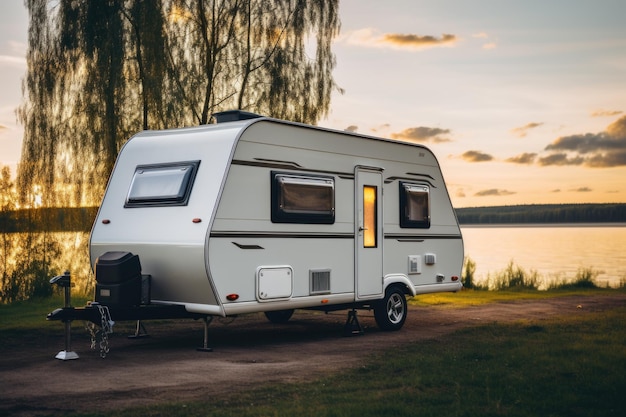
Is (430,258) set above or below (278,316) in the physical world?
above

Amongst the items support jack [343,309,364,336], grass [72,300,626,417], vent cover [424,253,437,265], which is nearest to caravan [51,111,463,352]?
support jack [343,309,364,336]

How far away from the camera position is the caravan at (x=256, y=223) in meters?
10.7

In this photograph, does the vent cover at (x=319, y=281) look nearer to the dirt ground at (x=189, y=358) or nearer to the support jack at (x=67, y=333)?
the dirt ground at (x=189, y=358)

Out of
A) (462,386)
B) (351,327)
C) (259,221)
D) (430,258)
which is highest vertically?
(259,221)

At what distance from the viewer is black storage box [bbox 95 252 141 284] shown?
10.6 m

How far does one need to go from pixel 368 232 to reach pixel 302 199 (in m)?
1.84

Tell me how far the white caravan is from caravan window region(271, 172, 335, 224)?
2cm

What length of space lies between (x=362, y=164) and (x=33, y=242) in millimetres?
10880

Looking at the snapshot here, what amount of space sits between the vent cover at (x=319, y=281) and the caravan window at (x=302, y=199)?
31.2 inches

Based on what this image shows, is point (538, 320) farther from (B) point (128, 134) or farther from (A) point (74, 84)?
(A) point (74, 84)

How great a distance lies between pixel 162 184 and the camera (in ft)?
36.8

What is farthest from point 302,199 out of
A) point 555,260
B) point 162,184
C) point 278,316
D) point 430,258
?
point 555,260

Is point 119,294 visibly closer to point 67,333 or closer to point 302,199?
point 67,333

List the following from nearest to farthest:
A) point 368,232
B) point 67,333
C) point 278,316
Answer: point 67,333 → point 368,232 → point 278,316
